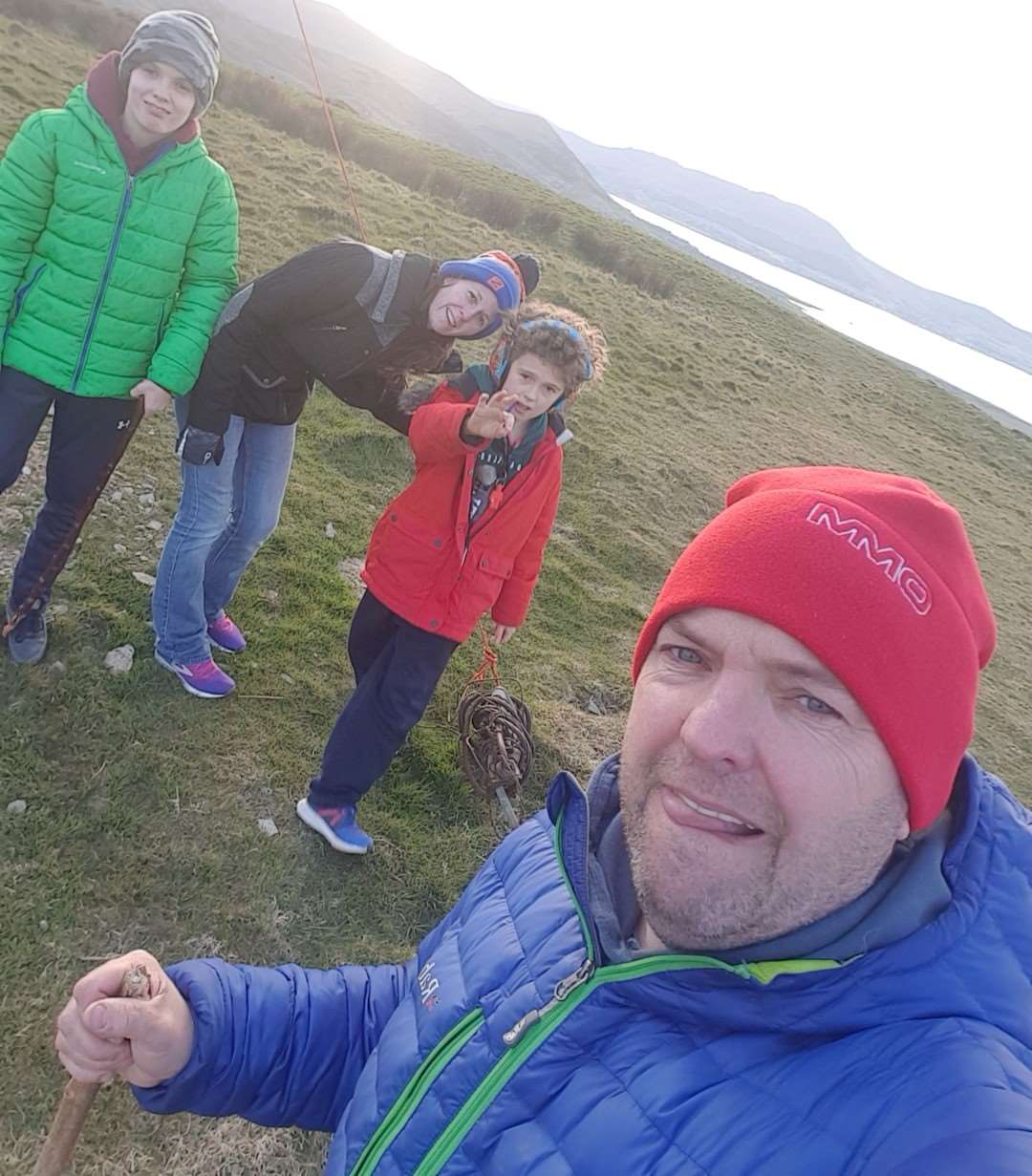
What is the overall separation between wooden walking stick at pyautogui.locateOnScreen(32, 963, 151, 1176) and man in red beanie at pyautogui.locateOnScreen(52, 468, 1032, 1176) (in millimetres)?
29

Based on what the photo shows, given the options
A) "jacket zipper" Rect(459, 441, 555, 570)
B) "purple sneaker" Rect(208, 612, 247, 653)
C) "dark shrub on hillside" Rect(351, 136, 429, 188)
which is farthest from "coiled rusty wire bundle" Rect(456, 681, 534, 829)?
"dark shrub on hillside" Rect(351, 136, 429, 188)

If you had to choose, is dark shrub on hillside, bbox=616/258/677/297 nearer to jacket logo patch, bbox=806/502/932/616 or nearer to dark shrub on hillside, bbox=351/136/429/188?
dark shrub on hillside, bbox=351/136/429/188

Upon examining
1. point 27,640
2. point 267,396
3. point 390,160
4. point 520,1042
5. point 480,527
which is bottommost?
point 27,640

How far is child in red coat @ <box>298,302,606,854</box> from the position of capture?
3.18m

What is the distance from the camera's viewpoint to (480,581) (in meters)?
3.42

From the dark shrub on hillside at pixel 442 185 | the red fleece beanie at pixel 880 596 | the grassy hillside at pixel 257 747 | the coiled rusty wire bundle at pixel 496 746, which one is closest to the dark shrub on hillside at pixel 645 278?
the dark shrub on hillside at pixel 442 185

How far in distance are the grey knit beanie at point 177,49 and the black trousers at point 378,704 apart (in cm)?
212

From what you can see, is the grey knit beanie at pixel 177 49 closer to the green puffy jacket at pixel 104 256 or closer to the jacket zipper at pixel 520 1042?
the green puffy jacket at pixel 104 256

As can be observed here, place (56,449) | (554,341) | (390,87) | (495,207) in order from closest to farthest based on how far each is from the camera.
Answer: (554,341) < (56,449) < (495,207) < (390,87)

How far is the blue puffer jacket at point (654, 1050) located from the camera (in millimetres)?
1074

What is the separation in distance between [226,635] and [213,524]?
0.99m

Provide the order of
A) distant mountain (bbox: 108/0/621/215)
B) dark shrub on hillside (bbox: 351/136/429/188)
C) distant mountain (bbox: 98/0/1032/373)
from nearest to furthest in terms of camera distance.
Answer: dark shrub on hillside (bbox: 351/136/429/188) < distant mountain (bbox: 98/0/1032/373) < distant mountain (bbox: 108/0/621/215)

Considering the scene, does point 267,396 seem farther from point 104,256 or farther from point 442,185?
point 442,185

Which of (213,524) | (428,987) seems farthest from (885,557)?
(213,524)
